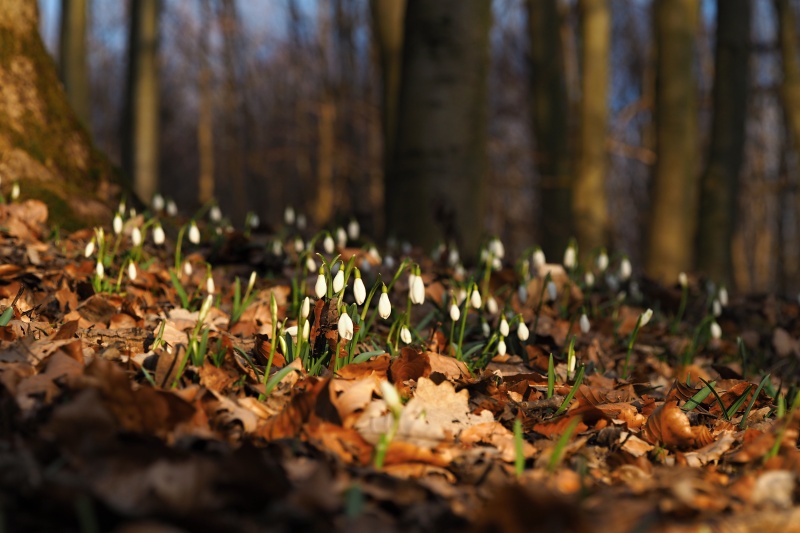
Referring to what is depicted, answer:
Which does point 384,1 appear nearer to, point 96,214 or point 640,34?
point 96,214

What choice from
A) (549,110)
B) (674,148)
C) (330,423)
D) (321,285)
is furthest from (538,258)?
(549,110)

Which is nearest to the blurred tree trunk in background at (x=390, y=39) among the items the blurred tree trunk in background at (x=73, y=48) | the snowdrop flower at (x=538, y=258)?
the blurred tree trunk in background at (x=73, y=48)

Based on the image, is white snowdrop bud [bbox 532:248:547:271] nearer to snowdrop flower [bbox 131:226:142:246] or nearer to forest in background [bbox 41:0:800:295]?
forest in background [bbox 41:0:800:295]

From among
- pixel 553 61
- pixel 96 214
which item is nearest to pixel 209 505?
pixel 96 214

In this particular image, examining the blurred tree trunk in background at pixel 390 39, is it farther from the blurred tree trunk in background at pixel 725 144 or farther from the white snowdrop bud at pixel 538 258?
the white snowdrop bud at pixel 538 258

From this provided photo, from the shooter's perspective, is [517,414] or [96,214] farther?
[96,214]
